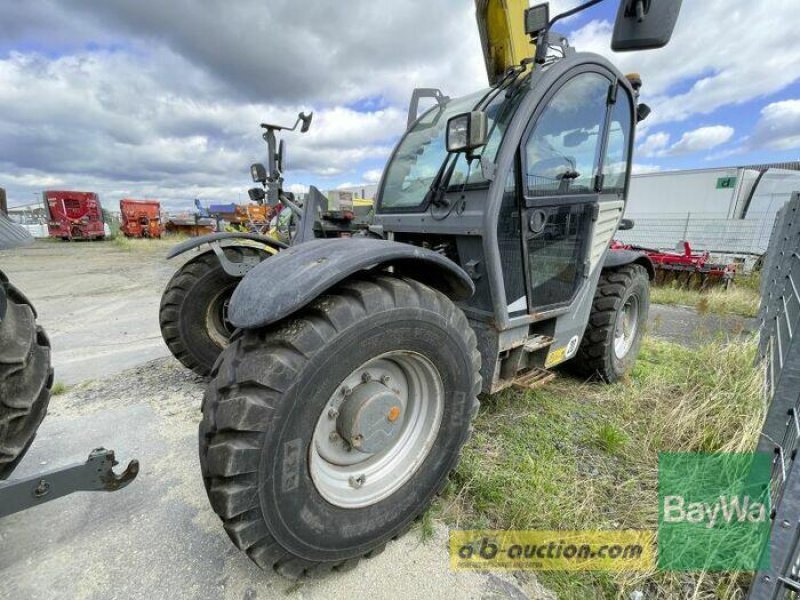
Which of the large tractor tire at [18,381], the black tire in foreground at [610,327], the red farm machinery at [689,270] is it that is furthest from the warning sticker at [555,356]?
the red farm machinery at [689,270]

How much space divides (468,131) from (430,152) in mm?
880

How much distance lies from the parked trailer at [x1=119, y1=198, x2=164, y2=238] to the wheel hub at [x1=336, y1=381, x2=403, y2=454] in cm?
2667

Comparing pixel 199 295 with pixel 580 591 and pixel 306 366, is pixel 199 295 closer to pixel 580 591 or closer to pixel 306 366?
pixel 306 366

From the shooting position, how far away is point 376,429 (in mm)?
1630

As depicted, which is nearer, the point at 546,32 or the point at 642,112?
the point at 546,32

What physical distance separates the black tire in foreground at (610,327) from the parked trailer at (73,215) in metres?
26.5

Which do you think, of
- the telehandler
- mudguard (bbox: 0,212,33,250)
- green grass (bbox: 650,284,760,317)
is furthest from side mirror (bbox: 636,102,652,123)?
green grass (bbox: 650,284,760,317)

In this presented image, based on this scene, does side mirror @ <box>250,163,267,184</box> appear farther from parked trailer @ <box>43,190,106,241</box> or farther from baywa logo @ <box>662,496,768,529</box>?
parked trailer @ <box>43,190,106,241</box>

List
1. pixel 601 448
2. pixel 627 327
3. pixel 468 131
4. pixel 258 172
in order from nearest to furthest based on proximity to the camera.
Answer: pixel 468 131, pixel 601 448, pixel 627 327, pixel 258 172

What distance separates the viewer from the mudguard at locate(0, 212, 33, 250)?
1.54 m

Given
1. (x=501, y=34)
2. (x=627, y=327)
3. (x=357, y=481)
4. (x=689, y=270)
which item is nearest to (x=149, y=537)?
(x=357, y=481)

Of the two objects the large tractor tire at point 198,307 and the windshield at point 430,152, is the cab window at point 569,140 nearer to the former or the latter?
the windshield at point 430,152

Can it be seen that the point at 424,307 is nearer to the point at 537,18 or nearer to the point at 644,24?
the point at 644,24

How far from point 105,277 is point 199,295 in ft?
30.2
